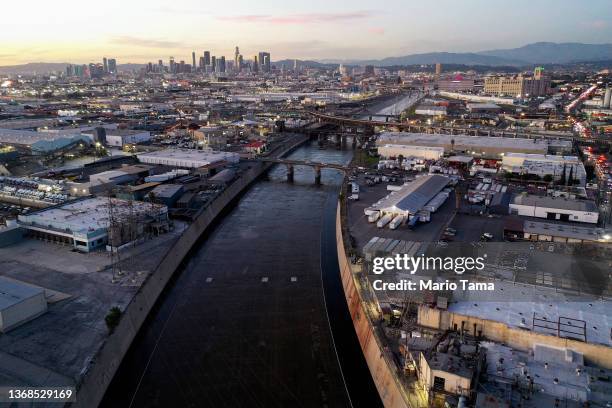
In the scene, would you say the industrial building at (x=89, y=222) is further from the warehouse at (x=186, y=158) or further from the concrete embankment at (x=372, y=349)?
the warehouse at (x=186, y=158)

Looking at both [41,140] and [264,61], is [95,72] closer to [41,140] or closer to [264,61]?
[264,61]

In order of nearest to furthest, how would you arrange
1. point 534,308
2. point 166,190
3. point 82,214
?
point 534,308 → point 82,214 → point 166,190

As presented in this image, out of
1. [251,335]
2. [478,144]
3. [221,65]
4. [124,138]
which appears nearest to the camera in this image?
[251,335]

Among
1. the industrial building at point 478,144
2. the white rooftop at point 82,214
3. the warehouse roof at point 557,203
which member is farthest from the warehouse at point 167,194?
the industrial building at point 478,144

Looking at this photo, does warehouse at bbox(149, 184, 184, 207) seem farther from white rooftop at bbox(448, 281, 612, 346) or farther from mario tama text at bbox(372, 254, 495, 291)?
white rooftop at bbox(448, 281, 612, 346)

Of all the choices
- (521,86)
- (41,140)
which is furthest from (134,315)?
(521,86)

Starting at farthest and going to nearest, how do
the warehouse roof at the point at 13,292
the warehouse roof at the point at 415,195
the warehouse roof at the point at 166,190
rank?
the warehouse roof at the point at 166,190 < the warehouse roof at the point at 415,195 < the warehouse roof at the point at 13,292

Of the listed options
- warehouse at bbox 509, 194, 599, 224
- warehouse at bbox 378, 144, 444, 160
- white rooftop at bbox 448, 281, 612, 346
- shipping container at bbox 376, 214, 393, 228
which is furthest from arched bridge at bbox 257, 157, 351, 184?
white rooftop at bbox 448, 281, 612, 346
